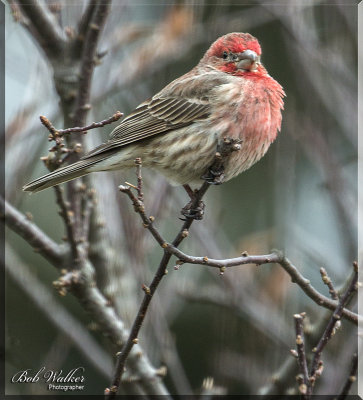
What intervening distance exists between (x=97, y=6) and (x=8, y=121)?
4.79 ft

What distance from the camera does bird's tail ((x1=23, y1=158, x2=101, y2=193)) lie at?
16.2ft

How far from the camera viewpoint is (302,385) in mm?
3463

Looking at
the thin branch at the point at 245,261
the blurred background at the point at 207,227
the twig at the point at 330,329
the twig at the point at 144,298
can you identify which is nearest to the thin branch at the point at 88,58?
the blurred background at the point at 207,227

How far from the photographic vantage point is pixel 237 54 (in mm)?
5840

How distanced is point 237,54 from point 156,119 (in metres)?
0.93

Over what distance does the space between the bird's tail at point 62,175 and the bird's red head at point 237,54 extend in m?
1.49

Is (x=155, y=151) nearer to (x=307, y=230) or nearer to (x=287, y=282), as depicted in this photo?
(x=287, y=282)

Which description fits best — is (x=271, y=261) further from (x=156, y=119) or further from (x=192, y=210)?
(x=156, y=119)

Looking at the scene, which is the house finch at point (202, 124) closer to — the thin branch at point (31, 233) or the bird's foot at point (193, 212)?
the thin branch at point (31, 233)

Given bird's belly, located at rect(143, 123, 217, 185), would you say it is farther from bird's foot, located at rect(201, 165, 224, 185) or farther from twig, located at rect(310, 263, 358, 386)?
twig, located at rect(310, 263, 358, 386)

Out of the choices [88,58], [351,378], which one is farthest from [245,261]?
[88,58]

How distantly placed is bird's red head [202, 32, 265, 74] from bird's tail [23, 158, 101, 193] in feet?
4.88

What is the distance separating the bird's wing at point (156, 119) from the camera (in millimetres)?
5504

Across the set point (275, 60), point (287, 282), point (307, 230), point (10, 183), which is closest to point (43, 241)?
point (10, 183)
